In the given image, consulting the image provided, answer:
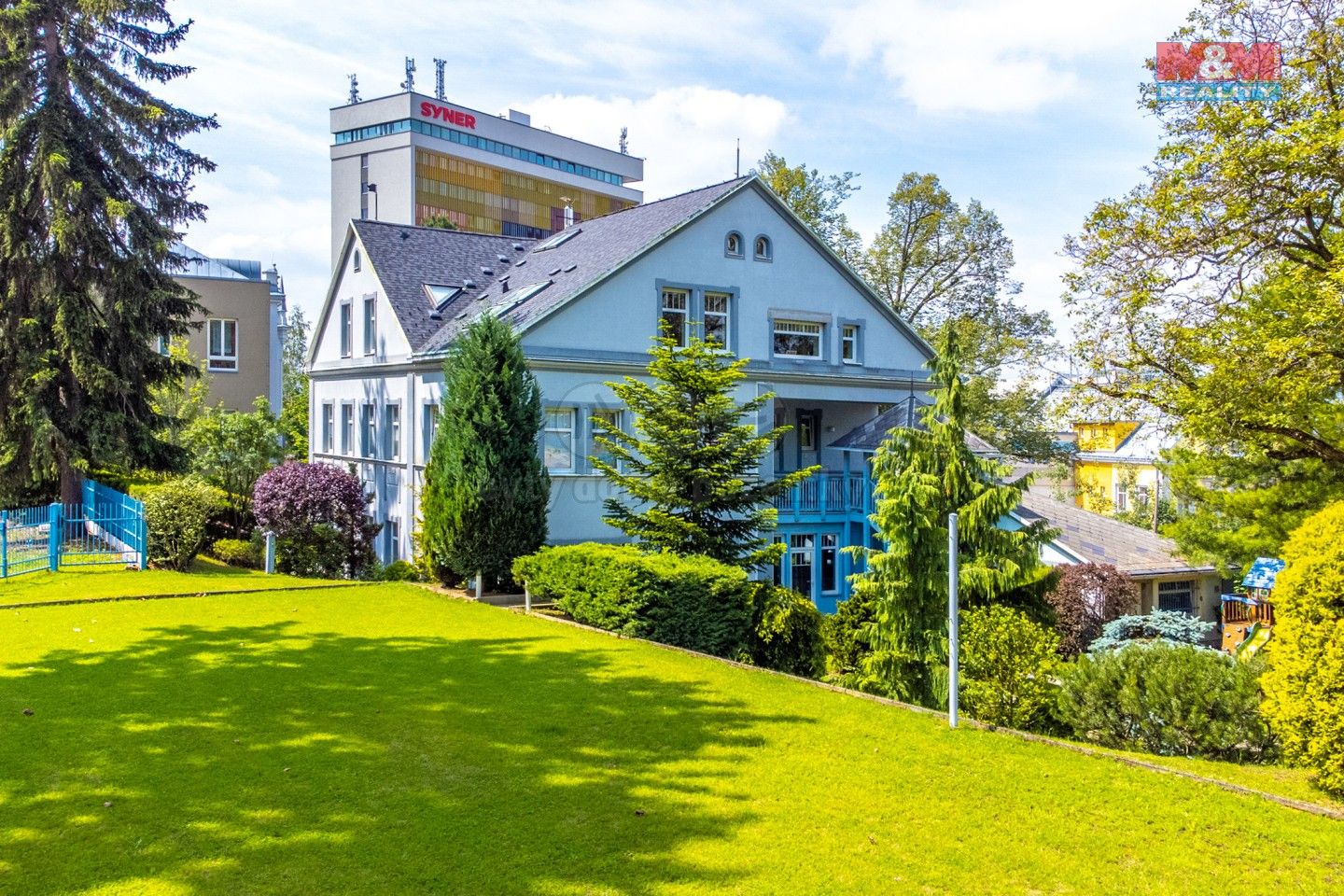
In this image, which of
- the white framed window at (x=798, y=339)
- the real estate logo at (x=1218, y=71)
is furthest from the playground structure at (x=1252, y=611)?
the white framed window at (x=798, y=339)

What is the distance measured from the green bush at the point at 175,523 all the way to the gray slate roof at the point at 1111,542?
19860mm

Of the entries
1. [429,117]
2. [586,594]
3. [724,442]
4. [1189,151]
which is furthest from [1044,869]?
[429,117]

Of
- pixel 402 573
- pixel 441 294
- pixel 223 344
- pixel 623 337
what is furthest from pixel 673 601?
pixel 223 344

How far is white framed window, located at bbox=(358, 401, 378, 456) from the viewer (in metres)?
28.2

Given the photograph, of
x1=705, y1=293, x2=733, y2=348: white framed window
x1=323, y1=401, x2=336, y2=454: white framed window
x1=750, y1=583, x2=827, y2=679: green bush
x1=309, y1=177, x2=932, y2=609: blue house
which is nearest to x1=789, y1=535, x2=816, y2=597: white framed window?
x1=309, y1=177, x2=932, y2=609: blue house

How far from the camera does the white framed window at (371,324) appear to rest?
2800cm

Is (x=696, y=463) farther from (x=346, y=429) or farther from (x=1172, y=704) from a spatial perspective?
(x=346, y=429)

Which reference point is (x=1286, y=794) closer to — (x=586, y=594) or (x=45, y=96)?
(x=586, y=594)

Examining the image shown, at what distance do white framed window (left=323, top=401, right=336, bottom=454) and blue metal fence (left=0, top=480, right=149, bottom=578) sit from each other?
9448 millimetres

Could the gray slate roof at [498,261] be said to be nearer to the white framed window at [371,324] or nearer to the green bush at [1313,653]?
the white framed window at [371,324]

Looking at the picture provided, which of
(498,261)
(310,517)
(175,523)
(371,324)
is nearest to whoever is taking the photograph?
(175,523)

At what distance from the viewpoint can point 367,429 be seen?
28.7 m

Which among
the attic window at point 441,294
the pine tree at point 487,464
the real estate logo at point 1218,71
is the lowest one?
the pine tree at point 487,464

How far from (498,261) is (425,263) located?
2.93 metres
